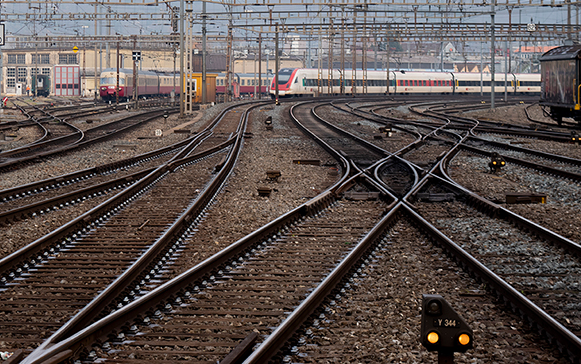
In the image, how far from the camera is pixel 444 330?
11.1ft

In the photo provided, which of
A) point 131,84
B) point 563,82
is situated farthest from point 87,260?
point 131,84

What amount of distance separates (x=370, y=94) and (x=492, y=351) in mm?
65707

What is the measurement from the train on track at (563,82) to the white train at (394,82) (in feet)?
106

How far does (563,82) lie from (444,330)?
25.5 m

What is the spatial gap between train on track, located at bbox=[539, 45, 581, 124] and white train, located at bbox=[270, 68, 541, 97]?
3228 cm

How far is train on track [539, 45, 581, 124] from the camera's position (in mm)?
24984

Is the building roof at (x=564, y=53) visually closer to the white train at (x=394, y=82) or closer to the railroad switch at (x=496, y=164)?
the railroad switch at (x=496, y=164)

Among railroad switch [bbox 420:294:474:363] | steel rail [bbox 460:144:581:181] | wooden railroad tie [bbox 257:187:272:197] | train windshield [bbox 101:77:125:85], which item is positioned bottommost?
railroad switch [bbox 420:294:474:363]

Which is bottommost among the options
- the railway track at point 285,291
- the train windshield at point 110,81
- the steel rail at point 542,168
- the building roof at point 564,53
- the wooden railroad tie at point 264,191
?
the railway track at point 285,291

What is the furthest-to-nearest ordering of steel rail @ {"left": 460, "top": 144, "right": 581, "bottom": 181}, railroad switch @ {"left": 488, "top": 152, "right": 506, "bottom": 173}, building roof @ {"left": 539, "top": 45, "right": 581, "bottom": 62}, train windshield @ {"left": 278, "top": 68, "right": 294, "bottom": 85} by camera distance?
train windshield @ {"left": 278, "top": 68, "right": 294, "bottom": 85}
building roof @ {"left": 539, "top": 45, "right": 581, "bottom": 62}
railroad switch @ {"left": 488, "top": 152, "right": 506, "bottom": 173}
steel rail @ {"left": 460, "top": 144, "right": 581, "bottom": 181}

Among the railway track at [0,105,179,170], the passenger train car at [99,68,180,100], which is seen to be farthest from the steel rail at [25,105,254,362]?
the passenger train car at [99,68,180,100]

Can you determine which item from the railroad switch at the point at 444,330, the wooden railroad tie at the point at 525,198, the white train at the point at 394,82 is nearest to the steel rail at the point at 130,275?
the railroad switch at the point at 444,330

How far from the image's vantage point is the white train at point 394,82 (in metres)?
59.9

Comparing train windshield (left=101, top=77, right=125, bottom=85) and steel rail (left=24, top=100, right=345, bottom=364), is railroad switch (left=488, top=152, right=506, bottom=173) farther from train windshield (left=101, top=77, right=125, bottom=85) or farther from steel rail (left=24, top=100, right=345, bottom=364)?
train windshield (left=101, top=77, right=125, bottom=85)
